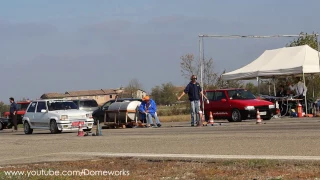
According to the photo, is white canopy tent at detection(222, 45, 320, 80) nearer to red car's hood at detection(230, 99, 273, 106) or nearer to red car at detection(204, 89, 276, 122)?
red car at detection(204, 89, 276, 122)

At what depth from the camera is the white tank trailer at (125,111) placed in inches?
1098

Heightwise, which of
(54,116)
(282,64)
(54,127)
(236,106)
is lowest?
(54,127)

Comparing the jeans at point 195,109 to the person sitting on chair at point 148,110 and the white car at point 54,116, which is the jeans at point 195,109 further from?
the white car at point 54,116

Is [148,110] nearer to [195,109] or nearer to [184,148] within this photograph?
[195,109]

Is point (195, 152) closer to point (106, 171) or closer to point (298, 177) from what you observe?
point (106, 171)

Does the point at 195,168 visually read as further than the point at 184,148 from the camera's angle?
No

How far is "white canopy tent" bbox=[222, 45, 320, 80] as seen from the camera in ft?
98.9

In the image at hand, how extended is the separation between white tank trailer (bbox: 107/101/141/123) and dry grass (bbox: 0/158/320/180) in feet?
51.9

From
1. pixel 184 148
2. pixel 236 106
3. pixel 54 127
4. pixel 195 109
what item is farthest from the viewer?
pixel 236 106

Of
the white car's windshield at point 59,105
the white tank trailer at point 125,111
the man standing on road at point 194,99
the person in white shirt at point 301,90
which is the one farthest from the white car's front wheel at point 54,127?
the person in white shirt at point 301,90

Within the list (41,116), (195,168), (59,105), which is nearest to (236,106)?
(59,105)

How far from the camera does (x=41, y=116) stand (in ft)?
86.9

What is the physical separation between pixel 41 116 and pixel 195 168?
17.3 metres

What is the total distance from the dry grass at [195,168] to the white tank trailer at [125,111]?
15.8 meters
